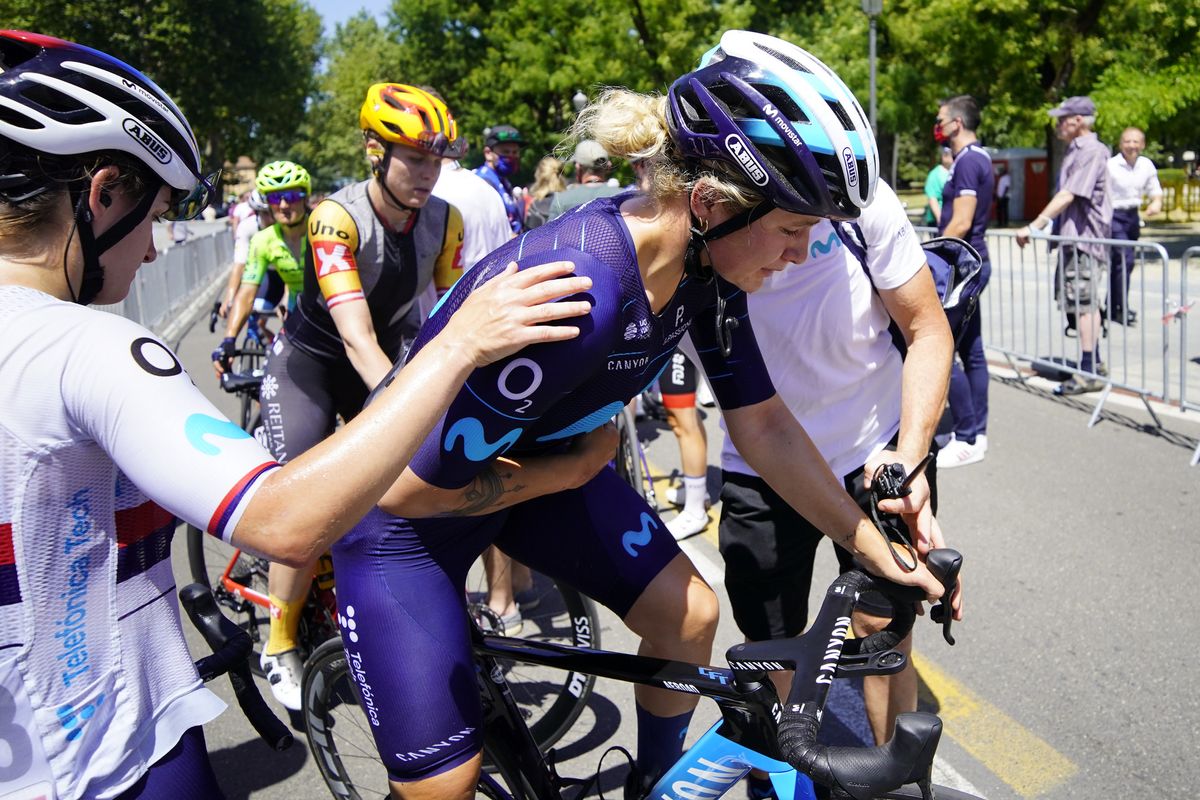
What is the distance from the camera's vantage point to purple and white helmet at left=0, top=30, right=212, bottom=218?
142 centimetres

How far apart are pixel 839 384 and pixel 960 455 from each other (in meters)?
4.05

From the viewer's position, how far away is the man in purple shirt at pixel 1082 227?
7.77 metres

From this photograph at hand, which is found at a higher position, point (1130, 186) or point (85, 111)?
point (85, 111)

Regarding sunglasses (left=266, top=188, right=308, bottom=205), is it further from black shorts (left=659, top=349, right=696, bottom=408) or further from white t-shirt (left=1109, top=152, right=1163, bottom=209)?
white t-shirt (left=1109, top=152, right=1163, bottom=209)

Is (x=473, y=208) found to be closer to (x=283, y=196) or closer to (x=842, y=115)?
(x=283, y=196)

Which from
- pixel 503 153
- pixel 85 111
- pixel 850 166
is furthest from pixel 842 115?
pixel 503 153

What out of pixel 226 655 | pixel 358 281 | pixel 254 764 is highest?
pixel 358 281

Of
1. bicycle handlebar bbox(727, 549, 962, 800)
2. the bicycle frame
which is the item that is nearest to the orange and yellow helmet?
the bicycle frame

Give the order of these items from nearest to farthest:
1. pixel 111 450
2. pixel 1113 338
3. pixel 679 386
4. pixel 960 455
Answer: pixel 111 450 < pixel 679 386 < pixel 960 455 < pixel 1113 338

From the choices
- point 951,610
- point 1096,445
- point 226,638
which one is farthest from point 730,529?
point 1096,445

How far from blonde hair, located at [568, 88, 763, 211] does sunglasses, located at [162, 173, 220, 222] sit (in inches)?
30.6

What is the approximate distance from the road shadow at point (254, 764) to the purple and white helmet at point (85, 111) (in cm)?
234

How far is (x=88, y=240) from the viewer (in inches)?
58.0

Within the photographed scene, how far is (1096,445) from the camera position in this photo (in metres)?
6.56
